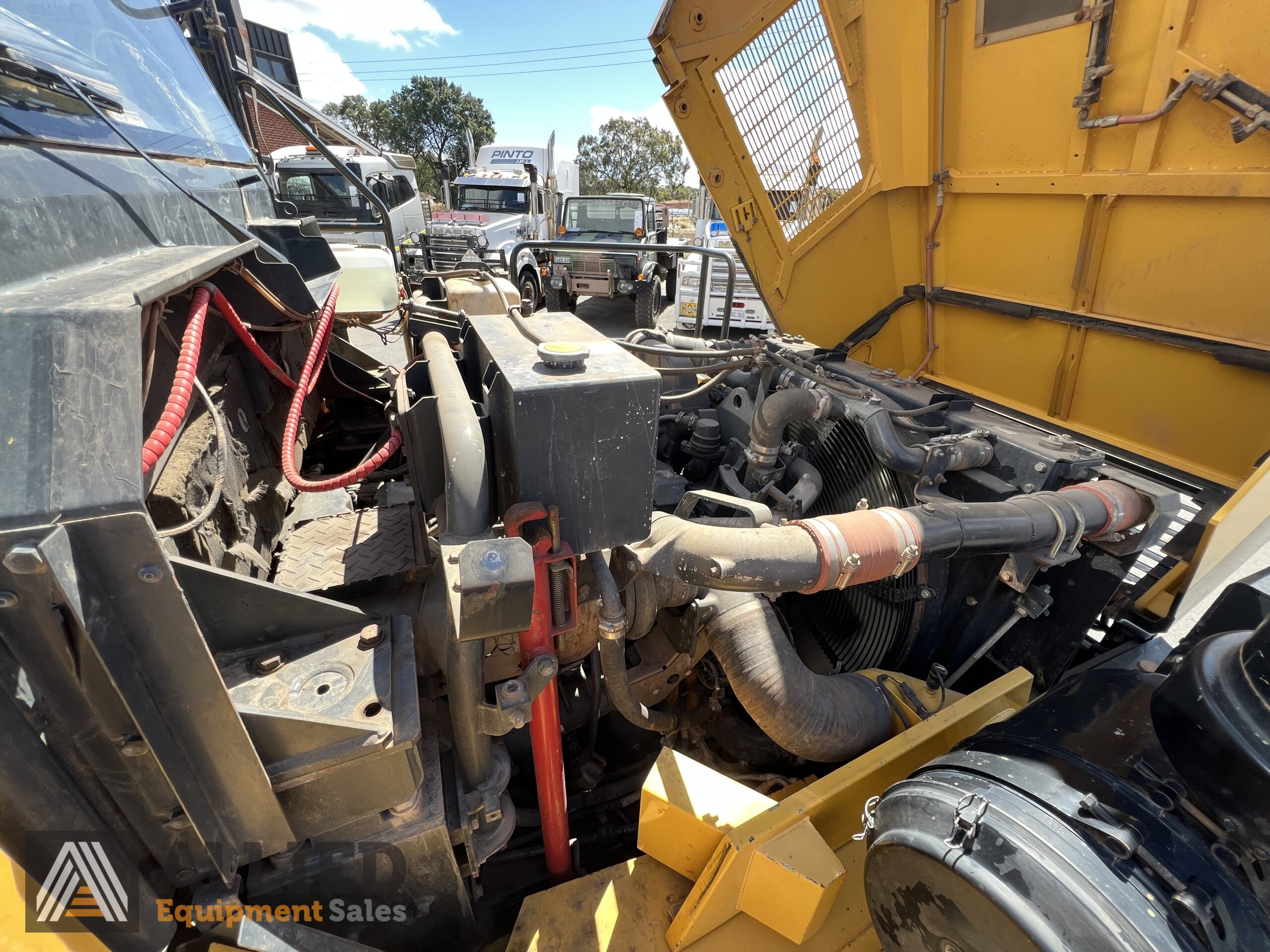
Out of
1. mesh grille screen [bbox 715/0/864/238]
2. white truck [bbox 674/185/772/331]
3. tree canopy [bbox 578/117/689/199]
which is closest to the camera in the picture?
mesh grille screen [bbox 715/0/864/238]

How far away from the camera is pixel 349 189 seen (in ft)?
37.8

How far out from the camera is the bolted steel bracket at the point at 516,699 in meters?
1.31

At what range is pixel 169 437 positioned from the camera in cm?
111

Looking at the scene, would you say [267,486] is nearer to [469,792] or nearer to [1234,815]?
[469,792]

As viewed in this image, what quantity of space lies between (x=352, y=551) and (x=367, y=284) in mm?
2256

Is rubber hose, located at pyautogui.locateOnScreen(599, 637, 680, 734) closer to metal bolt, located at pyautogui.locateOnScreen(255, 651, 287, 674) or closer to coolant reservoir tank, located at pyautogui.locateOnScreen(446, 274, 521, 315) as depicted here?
metal bolt, located at pyautogui.locateOnScreen(255, 651, 287, 674)

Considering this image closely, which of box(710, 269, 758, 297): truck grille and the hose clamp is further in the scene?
box(710, 269, 758, 297): truck grille

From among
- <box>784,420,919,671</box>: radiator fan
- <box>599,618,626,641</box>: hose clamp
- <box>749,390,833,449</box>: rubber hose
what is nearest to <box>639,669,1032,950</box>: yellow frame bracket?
<box>784,420,919,671</box>: radiator fan

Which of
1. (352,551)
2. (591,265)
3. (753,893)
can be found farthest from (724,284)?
(753,893)

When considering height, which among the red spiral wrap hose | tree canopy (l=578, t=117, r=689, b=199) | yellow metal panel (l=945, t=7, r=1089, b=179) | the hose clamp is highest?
tree canopy (l=578, t=117, r=689, b=199)

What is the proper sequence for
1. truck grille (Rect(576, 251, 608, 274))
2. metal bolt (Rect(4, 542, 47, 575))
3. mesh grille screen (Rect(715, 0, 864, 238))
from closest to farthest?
metal bolt (Rect(4, 542, 47, 575))
mesh grille screen (Rect(715, 0, 864, 238))
truck grille (Rect(576, 251, 608, 274))

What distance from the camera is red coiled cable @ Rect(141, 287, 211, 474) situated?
107 cm

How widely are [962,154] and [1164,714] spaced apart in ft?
8.29

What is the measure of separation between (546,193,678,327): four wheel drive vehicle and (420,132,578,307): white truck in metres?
0.62
